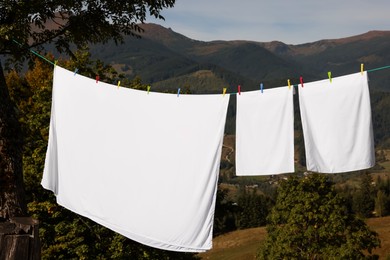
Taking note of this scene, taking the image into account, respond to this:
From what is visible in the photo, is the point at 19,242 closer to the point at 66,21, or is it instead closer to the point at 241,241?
the point at 66,21

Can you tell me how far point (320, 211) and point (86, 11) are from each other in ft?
79.6

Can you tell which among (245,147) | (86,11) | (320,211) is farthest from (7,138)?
(320,211)

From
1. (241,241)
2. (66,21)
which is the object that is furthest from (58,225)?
(241,241)

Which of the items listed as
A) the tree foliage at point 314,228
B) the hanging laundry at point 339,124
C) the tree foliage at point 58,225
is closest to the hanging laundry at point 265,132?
the hanging laundry at point 339,124

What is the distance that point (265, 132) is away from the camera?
6246 millimetres

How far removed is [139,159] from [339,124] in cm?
318

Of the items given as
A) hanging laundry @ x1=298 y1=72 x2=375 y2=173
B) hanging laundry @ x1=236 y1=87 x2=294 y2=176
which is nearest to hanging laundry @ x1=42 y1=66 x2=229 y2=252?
hanging laundry @ x1=236 y1=87 x2=294 y2=176

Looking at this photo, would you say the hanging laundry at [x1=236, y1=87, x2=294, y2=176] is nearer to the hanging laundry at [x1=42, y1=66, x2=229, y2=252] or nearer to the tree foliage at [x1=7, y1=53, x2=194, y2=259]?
the hanging laundry at [x1=42, y1=66, x2=229, y2=252]

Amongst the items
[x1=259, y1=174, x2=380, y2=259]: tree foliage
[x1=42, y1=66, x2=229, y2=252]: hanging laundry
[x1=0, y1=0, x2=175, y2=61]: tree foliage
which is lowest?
[x1=259, y1=174, x2=380, y2=259]: tree foliage

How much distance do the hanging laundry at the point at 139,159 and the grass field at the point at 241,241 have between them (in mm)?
56618

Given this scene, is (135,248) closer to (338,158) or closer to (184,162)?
(184,162)

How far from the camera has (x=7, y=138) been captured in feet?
24.8

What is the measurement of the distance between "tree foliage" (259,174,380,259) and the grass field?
110ft

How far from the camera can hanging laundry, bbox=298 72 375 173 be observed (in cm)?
575
